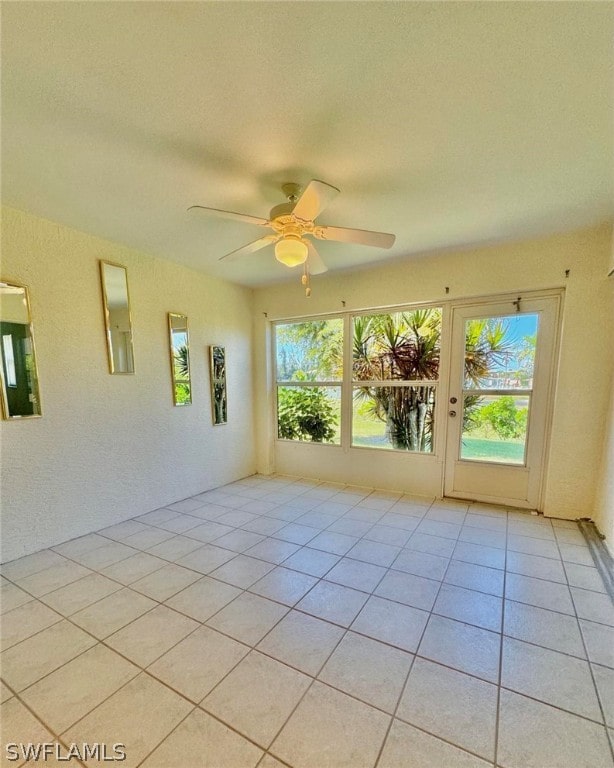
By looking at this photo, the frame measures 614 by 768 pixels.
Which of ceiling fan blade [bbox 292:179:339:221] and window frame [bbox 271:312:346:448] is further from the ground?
ceiling fan blade [bbox 292:179:339:221]

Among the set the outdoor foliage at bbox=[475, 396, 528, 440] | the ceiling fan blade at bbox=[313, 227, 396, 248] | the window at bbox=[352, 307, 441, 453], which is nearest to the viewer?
the ceiling fan blade at bbox=[313, 227, 396, 248]

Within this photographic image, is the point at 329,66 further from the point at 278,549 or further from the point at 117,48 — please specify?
the point at 278,549

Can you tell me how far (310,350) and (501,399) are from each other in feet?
6.89

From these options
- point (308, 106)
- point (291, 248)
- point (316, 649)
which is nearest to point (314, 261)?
point (291, 248)

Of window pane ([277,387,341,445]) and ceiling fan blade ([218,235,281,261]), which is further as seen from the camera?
window pane ([277,387,341,445])

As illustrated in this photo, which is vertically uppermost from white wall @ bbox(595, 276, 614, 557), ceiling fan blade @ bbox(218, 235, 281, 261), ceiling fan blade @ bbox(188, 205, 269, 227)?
ceiling fan blade @ bbox(188, 205, 269, 227)

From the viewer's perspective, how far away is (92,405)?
2.56 metres

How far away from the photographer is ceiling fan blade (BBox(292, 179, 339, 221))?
143 centimetres

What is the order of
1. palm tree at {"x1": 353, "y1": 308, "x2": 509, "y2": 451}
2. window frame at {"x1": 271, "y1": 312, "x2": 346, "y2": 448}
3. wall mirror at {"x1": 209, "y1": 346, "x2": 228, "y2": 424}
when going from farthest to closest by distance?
1. window frame at {"x1": 271, "y1": 312, "x2": 346, "y2": 448}
2. wall mirror at {"x1": 209, "y1": 346, "x2": 228, "y2": 424}
3. palm tree at {"x1": 353, "y1": 308, "x2": 509, "y2": 451}

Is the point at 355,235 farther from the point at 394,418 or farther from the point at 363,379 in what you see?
the point at 394,418

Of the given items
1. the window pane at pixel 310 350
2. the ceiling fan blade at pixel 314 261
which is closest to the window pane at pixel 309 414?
Answer: the window pane at pixel 310 350

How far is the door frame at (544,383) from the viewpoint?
8.93 ft

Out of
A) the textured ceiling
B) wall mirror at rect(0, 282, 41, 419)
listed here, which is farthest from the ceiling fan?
wall mirror at rect(0, 282, 41, 419)

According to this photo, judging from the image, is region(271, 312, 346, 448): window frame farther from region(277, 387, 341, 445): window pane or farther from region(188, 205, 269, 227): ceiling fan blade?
region(188, 205, 269, 227): ceiling fan blade
